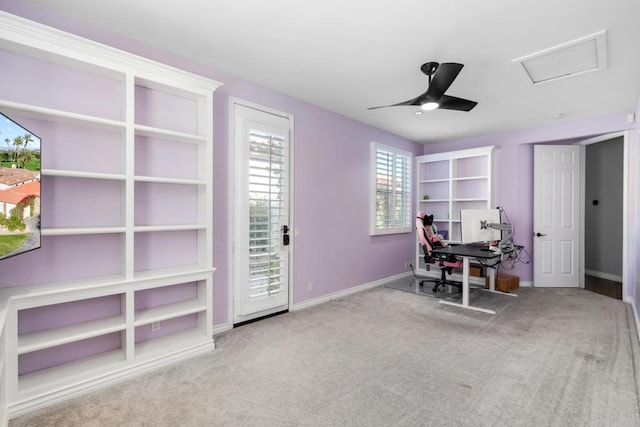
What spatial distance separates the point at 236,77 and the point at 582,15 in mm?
2986

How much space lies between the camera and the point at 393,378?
92.8 inches

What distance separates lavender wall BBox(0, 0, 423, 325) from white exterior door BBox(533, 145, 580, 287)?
220cm

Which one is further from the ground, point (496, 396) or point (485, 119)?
point (485, 119)

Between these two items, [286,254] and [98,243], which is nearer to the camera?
[98,243]

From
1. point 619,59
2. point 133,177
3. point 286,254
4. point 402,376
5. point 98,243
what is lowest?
point 402,376

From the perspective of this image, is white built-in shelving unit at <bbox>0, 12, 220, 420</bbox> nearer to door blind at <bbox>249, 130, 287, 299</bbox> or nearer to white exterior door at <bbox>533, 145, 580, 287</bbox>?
door blind at <bbox>249, 130, 287, 299</bbox>

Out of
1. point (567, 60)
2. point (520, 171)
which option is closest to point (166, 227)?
point (567, 60)

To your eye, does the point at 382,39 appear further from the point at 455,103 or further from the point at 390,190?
the point at 390,190

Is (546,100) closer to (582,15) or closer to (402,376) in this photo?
(582,15)

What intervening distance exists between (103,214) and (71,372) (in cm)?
116

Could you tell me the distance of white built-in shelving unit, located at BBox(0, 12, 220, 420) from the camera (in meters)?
2.06

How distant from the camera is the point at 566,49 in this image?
104 inches

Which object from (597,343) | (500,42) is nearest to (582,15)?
(500,42)

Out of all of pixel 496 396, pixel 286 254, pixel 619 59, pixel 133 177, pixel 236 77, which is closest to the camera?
pixel 496 396
